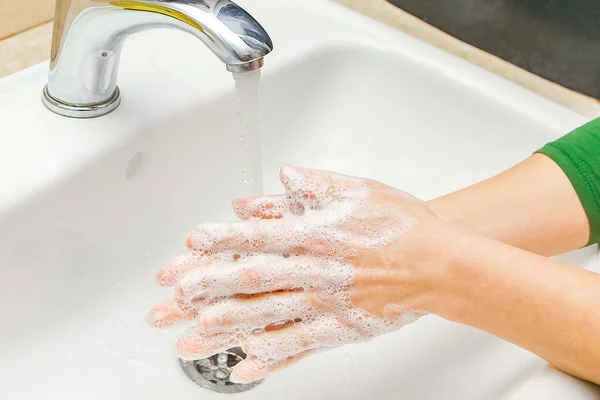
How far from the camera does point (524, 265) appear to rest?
17.5 inches

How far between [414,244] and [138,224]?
0.85 ft

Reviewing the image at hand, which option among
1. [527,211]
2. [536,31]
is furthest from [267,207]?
[536,31]

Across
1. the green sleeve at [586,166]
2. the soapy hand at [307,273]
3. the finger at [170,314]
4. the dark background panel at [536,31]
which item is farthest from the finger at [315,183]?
the dark background panel at [536,31]

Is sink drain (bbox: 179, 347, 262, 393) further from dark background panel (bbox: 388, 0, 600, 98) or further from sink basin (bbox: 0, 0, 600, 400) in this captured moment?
dark background panel (bbox: 388, 0, 600, 98)

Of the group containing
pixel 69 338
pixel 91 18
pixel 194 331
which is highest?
pixel 91 18

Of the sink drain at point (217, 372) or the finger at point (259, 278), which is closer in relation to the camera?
the finger at point (259, 278)

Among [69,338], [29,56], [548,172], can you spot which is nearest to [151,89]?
[29,56]

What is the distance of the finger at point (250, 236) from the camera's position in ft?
1.45

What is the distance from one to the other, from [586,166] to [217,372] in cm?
34

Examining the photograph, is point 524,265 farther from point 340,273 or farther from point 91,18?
point 91,18

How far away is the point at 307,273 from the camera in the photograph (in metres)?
0.45

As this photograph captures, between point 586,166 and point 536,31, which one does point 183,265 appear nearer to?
point 586,166

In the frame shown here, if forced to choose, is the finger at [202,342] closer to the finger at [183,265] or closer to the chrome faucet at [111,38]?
the finger at [183,265]

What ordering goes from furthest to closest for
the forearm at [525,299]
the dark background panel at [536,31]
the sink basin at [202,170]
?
the dark background panel at [536,31], the sink basin at [202,170], the forearm at [525,299]
